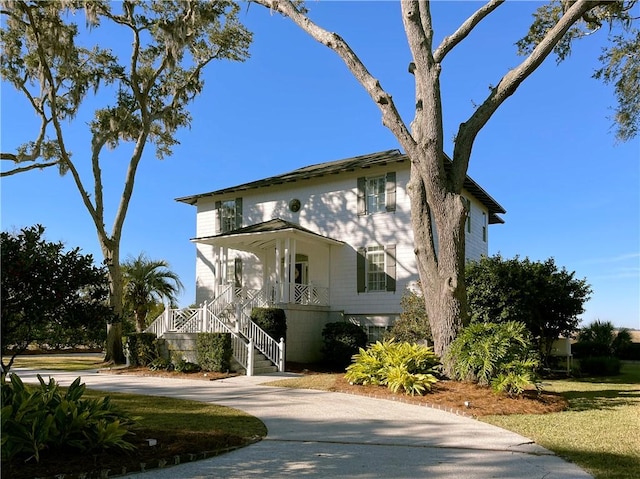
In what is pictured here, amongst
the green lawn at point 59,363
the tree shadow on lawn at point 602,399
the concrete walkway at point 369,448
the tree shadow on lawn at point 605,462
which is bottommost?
the tree shadow on lawn at point 605,462

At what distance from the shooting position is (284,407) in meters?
9.99

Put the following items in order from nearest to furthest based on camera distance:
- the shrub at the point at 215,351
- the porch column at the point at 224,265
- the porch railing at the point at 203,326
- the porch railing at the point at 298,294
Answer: the shrub at the point at 215,351 → the porch railing at the point at 203,326 → the porch railing at the point at 298,294 → the porch column at the point at 224,265

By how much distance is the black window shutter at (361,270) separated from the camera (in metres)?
20.5

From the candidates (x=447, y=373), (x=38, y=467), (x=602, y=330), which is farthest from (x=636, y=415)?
(x=602, y=330)

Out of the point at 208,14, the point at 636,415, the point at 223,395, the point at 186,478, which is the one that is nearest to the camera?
the point at 186,478

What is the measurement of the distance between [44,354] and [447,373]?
25502mm

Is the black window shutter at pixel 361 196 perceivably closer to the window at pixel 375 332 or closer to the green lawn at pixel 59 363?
the window at pixel 375 332

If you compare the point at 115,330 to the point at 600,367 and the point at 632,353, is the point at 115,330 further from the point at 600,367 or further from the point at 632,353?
the point at 632,353

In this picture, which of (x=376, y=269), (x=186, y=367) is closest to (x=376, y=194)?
(x=376, y=269)

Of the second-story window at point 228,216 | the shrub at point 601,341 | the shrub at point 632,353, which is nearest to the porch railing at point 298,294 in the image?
the second-story window at point 228,216

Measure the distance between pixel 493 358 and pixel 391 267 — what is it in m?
9.05

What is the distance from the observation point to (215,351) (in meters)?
16.2

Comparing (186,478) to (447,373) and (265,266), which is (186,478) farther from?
(265,266)

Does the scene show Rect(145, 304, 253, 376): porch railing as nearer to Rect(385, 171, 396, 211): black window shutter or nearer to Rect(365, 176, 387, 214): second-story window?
Rect(365, 176, 387, 214): second-story window
